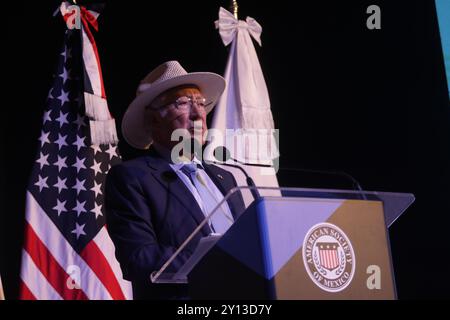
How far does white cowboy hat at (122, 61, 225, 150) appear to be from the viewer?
110 inches

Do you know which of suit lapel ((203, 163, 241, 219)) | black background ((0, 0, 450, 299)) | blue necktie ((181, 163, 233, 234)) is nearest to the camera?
blue necktie ((181, 163, 233, 234))

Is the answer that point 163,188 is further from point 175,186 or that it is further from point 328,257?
point 328,257

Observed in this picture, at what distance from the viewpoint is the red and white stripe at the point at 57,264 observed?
332cm

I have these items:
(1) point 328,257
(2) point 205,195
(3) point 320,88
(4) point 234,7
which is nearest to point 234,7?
(4) point 234,7

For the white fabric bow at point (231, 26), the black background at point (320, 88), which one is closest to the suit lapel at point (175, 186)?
the black background at point (320, 88)

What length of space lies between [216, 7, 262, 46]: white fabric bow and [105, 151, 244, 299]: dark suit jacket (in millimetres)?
1807

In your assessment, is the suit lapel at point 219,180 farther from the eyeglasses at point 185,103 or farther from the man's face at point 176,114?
the eyeglasses at point 185,103

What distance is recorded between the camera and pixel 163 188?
7.95 feet

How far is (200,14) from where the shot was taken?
4441 millimetres

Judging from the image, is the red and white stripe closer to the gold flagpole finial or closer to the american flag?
the american flag

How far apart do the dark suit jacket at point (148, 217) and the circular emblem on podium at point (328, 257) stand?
1.87 feet

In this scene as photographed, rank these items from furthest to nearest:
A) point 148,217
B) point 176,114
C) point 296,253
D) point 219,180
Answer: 1. point 176,114
2. point 219,180
3. point 148,217
4. point 296,253

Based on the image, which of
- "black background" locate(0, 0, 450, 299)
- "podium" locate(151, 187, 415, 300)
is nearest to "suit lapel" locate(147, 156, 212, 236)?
"podium" locate(151, 187, 415, 300)

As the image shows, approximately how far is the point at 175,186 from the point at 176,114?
0.41 metres
